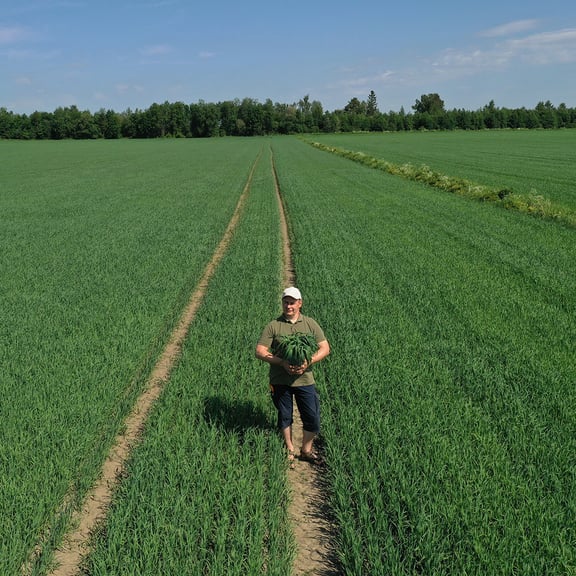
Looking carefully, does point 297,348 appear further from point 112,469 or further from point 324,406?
point 112,469

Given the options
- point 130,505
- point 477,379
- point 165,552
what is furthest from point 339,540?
point 477,379

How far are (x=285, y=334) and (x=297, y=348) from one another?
1.10 feet

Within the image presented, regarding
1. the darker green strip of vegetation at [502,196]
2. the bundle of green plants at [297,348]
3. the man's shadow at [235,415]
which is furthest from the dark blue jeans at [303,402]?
the darker green strip of vegetation at [502,196]

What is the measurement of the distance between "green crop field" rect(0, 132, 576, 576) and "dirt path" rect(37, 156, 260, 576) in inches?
4.9

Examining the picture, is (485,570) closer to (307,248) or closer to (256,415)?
(256,415)

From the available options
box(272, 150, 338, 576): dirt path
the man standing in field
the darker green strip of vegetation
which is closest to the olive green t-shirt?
the man standing in field

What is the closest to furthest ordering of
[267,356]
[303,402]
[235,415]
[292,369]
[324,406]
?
[292,369] → [267,356] → [303,402] → [235,415] → [324,406]

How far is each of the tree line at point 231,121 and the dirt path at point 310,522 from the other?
165m

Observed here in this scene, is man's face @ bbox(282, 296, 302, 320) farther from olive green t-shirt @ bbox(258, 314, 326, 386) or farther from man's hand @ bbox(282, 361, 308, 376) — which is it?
man's hand @ bbox(282, 361, 308, 376)

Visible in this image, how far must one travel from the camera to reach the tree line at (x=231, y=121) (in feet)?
497

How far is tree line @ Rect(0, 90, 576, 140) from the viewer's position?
15162 centimetres

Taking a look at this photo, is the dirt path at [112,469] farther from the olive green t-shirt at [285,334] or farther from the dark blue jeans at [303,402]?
the olive green t-shirt at [285,334]

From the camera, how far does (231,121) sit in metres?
168

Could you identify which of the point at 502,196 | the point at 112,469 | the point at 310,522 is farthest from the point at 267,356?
the point at 502,196
